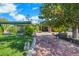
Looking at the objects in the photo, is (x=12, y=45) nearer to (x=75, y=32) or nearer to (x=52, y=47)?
(x=52, y=47)

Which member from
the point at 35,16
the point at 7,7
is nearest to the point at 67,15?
the point at 35,16

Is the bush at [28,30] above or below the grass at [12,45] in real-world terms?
above

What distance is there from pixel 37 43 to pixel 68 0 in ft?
1.78

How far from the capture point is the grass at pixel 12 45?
354cm

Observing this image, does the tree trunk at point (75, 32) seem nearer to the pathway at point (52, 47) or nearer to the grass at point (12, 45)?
the pathway at point (52, 47)

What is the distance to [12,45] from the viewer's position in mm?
3570

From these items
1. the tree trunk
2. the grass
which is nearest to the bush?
the grass

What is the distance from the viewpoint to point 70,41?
3.61m

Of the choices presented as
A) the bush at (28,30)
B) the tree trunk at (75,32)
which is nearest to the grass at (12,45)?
the bush at (28,30)

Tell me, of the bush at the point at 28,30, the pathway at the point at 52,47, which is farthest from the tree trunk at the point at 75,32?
the bush at the point at 28,30

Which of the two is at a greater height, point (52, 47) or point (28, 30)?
point (28, 30)

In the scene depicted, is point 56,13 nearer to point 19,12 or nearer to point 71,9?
point 71,9

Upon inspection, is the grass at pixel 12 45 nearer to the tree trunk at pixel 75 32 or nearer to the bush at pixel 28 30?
the bush at pixel 28 30

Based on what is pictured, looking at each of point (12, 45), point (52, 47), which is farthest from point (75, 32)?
point (12, 45)
